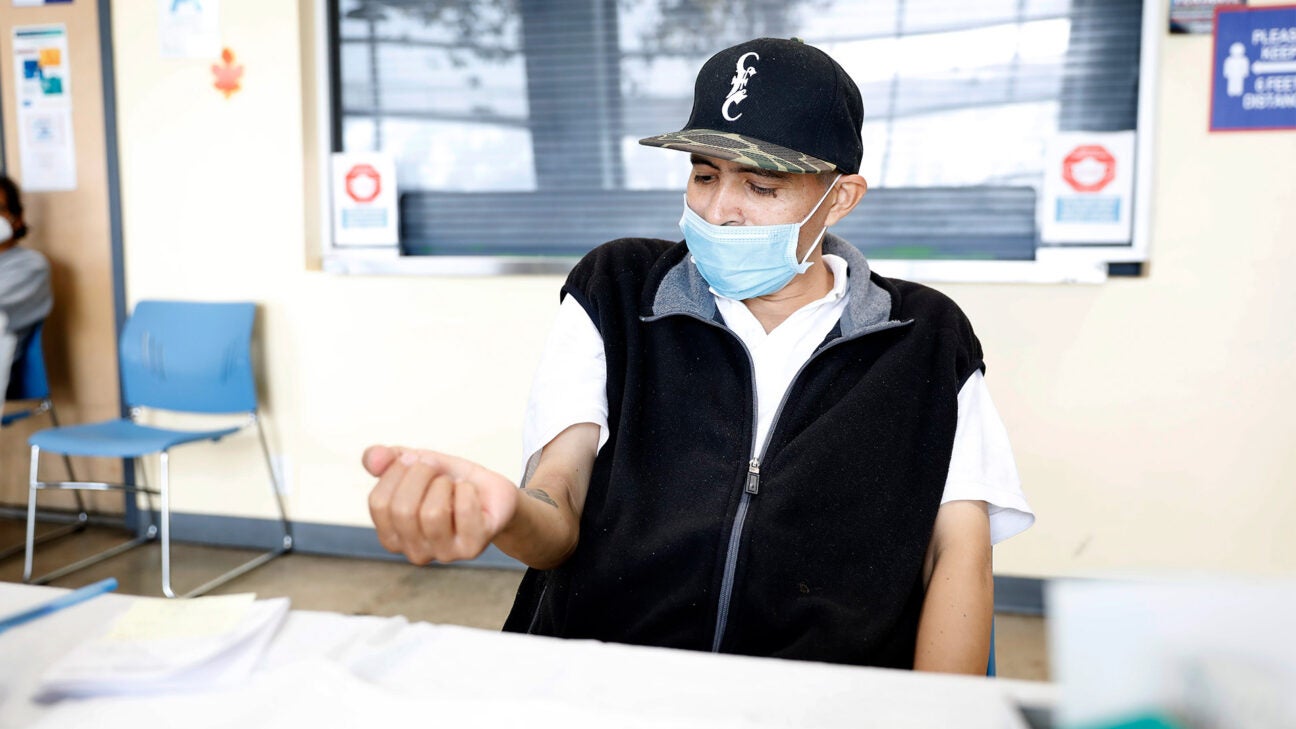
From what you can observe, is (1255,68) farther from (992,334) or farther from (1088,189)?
(992,334)

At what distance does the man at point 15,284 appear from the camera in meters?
2.93

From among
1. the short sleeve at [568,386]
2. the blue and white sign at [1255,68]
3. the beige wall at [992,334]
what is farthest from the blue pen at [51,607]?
the blue and white sign at [1255,68]

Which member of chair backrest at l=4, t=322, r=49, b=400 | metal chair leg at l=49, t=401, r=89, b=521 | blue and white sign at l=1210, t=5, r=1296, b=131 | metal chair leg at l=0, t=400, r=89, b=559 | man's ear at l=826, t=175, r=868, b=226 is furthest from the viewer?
metal chair leg at l=49, t=401, r=89, b=521

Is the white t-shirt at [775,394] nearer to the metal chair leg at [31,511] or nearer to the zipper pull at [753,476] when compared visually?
the zipper pull at [753,476]

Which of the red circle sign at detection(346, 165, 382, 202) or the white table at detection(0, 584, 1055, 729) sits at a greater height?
the red circle sign at detection(346, 165, 382, 202)

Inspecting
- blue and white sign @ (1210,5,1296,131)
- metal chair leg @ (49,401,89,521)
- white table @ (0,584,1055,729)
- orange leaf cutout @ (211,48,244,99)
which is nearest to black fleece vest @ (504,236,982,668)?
white table @ (0,584,1055,729)

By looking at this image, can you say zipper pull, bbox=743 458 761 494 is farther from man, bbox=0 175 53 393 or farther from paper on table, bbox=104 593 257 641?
man, bbox=0 175 53 393

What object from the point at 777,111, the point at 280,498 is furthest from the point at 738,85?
the point at 280,498

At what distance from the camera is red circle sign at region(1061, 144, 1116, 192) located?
8.43 feet

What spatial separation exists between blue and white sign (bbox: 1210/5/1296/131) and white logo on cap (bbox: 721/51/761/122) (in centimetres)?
194

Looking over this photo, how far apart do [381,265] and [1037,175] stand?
2127mm

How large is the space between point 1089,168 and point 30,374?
360cm

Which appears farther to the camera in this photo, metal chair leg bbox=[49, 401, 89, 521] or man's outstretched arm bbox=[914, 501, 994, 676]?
metal chair leg bbox=[49, 401, 89, 521]

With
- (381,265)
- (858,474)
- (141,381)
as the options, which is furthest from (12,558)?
(858,474)
